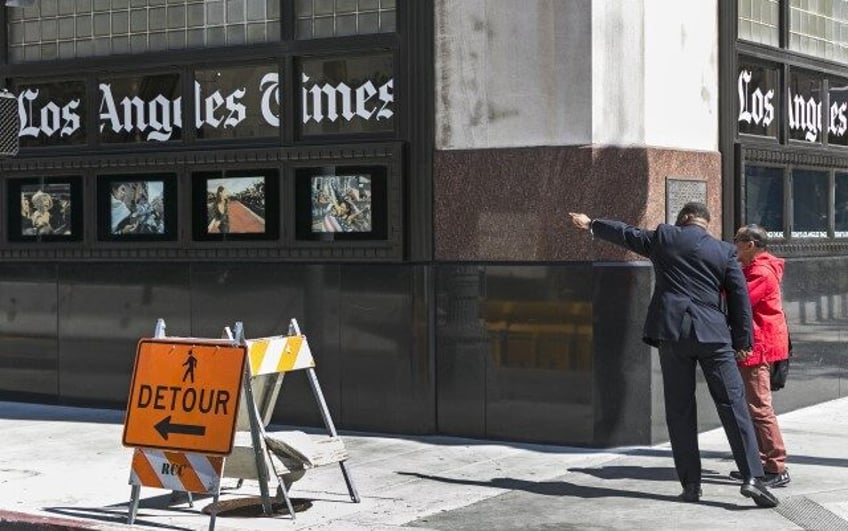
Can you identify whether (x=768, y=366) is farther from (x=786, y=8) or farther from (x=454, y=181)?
(x=786, y=8)

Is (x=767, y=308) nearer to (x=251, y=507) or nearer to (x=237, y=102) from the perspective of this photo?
(x=251, y=507)

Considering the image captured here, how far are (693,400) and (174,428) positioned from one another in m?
3.25

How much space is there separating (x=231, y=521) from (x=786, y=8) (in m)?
7.89

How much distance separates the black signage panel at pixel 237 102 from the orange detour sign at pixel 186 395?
15.4 ft

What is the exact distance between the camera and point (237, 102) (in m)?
14.1

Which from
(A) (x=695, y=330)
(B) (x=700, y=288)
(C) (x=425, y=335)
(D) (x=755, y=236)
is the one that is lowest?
(C) (x=425, y=335)

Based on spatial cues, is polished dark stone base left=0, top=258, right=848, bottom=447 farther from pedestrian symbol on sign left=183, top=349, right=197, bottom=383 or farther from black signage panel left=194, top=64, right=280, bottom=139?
pedestrian symbol on sign left=183, top=349, right=197, bottom=383

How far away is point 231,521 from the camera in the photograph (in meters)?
9.64

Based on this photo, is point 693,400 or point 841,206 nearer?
point 693,400

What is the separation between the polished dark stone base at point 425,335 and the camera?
1224cm

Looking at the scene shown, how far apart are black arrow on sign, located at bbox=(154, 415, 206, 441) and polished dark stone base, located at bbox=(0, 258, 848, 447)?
387cm

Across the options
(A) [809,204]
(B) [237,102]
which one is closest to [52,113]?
(B) [237,102]

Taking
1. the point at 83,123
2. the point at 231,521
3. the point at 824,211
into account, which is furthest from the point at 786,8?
the point at 231,521

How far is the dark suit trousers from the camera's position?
32.2 ft
